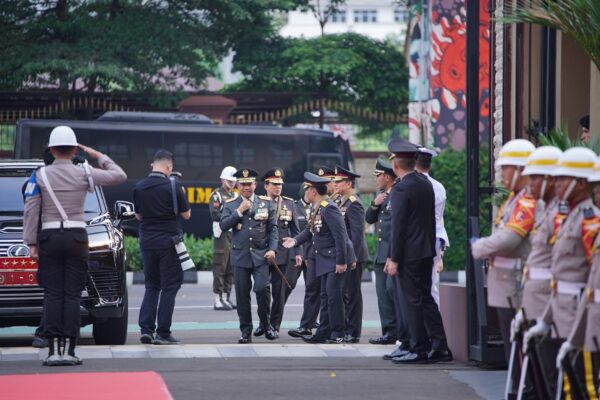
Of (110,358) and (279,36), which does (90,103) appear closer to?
(279,36)

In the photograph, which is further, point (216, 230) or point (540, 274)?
point (216, 230)

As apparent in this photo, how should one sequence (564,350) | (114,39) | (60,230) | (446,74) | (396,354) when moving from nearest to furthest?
(564,350), (60,230), (396,354), (446,74), (114,39)

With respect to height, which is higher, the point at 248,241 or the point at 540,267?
the point at 540,267

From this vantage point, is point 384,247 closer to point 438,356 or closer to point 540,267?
point 438,356

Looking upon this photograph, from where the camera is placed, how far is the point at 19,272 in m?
12.5

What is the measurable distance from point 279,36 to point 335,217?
23.9 m

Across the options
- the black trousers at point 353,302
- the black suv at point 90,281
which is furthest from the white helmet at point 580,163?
the black trousers at point 353,302

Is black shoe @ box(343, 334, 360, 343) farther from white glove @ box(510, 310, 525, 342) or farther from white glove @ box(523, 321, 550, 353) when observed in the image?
white glove @ box(523, 321, 550, 353)

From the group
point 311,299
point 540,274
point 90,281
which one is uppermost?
point 540,274

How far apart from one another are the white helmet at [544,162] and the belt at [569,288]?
67 centimetres

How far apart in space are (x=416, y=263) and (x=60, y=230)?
2904mm

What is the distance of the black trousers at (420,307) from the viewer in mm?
11273

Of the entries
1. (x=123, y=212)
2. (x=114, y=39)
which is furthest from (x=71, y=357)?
(x=114, y=39)

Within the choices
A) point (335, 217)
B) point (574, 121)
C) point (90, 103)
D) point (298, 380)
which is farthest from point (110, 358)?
point (90, 103)
